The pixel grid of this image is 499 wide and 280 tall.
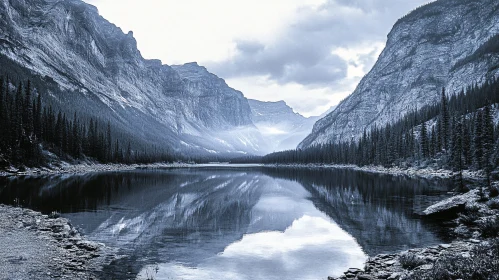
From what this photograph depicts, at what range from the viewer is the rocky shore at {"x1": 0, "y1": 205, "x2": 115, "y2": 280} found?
15711mm

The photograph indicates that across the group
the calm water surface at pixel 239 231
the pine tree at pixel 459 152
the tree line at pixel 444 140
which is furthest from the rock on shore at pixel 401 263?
the tree line at pixel 444 140

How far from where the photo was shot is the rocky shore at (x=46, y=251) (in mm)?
15711

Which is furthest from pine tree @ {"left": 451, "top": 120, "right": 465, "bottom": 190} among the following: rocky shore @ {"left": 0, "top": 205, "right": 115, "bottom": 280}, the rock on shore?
rocky shore @ {"left": 0, "top": 205, "right": 115, "bottom": 280}

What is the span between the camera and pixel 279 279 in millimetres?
17188

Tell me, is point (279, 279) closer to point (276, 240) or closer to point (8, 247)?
→ point (276, 240)

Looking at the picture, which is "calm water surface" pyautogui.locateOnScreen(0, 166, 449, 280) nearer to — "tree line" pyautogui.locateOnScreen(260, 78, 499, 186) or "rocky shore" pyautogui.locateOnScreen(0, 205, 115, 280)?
"rocky shore" pyautogui.locateOnScreen(0, 205, 115, 280)

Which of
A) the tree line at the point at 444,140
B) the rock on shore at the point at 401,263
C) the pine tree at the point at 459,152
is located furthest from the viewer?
the tree line at the point at 444,140

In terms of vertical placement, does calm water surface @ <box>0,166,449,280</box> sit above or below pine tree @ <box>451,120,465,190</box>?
below

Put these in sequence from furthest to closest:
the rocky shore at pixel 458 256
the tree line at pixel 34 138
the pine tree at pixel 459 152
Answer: the tree line at pixel 34 138 < the pine tree at pixel 459 152 < the rocky shore at pixel 458 256

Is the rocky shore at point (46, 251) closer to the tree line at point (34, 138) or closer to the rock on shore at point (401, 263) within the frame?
the rock on shore at point (401, 263)

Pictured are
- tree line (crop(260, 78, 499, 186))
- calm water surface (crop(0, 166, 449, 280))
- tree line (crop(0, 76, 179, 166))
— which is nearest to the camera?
calm water surface (crop(0, 166, 449, 280))

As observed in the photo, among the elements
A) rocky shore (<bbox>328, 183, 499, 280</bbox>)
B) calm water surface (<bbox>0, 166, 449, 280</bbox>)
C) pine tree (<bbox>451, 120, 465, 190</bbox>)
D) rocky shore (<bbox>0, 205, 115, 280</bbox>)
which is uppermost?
pine tree (<bbox>451, 120, 465, 190</bbox>)

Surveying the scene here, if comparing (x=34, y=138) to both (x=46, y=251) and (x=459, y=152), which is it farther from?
(x=459, y=152)

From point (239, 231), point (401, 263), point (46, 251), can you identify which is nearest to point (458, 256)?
point (401, 263)
